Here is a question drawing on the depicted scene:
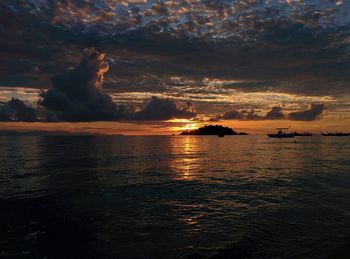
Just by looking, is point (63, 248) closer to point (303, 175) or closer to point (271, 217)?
point (271, 217)

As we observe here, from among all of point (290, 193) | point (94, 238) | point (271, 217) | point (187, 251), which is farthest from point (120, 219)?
point (290, 193)

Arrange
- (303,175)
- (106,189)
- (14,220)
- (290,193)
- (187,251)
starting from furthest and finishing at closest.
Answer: (303,175) → (106,189) → (290,193) → (14,220) → (187,251)

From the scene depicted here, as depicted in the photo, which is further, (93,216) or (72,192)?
(72,192)

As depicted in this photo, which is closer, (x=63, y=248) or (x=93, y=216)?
(x=63, y=248)

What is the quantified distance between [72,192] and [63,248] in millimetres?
18613

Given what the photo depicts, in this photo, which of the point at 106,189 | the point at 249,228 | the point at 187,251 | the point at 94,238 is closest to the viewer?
the point at 187,251

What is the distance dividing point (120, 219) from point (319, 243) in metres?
15.2

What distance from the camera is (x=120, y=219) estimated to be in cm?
2523

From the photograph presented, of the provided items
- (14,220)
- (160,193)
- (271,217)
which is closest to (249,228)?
(271,217)

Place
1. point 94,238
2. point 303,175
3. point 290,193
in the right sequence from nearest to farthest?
point 94,238 → point 290,193 → point 303,175

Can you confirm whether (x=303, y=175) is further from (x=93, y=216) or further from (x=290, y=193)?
(x=93, y=216)

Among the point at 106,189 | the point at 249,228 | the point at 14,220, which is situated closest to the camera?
the point at 249,228

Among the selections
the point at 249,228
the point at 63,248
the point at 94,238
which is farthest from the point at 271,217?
the point at 63,248

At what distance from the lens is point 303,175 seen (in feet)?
171
